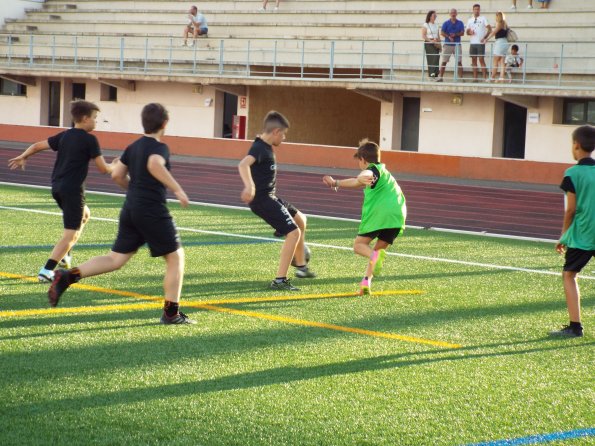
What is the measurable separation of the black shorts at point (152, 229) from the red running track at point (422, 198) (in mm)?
9651

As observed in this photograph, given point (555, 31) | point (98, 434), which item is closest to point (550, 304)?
point (98, 434)

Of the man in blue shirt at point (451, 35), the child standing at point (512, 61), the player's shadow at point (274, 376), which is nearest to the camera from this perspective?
the player's shadow at point (274, 376)

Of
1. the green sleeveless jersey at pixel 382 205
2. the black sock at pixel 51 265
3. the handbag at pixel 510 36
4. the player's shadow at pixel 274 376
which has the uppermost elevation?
the handbag at pixel 510 36

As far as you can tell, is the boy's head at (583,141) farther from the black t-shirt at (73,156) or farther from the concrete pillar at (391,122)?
the concrete pillar at (391,122)

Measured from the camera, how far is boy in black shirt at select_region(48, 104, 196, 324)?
750 cm

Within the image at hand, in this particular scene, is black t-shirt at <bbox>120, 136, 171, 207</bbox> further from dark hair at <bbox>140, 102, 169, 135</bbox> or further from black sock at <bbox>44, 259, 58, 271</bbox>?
black sock at <bbox>44, 259, 58, 271</bbox>

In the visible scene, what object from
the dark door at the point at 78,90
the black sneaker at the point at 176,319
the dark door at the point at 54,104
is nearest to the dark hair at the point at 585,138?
the black sneaker at the point at 176,319

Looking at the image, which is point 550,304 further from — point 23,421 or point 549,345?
point 23,421

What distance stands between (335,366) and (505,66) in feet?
77.5

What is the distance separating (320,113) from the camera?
3741 centimetres

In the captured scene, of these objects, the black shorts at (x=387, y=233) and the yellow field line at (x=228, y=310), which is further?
the black shorts at (x=387, y=233)

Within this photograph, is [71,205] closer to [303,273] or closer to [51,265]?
[51,265]

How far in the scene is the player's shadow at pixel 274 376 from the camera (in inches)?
218

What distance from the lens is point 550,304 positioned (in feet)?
30.8
